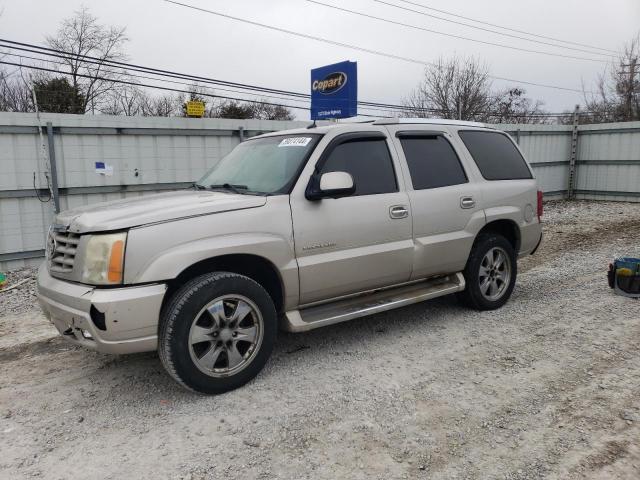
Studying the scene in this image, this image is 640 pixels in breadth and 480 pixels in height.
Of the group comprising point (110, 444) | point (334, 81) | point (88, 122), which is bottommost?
point (110, 444)

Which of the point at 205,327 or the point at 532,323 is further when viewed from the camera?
the point at 532,323

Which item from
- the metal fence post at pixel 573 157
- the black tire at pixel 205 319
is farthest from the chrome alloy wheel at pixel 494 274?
the metal fence post at pixel 573 157

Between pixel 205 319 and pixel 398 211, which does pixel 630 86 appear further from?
pixel 205 319

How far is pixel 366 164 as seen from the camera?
14.3 ft

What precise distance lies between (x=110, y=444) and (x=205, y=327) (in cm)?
90

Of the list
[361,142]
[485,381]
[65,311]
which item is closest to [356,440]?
[485,381]

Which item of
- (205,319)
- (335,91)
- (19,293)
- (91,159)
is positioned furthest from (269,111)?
(205,319)

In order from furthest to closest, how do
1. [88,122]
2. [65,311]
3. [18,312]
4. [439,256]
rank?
[88,122] → [18,312] → [439,256] → [65,311]

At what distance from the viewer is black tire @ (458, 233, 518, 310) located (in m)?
5.11

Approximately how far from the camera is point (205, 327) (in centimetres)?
347

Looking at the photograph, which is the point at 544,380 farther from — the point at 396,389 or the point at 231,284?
the point at 231,284

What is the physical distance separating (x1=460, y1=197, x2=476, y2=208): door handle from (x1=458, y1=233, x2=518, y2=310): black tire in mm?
401

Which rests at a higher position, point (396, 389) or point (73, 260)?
point (73, 260)

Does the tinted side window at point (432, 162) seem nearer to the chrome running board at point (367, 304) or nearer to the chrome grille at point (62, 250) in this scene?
the chrome running board at point (367, 304)
